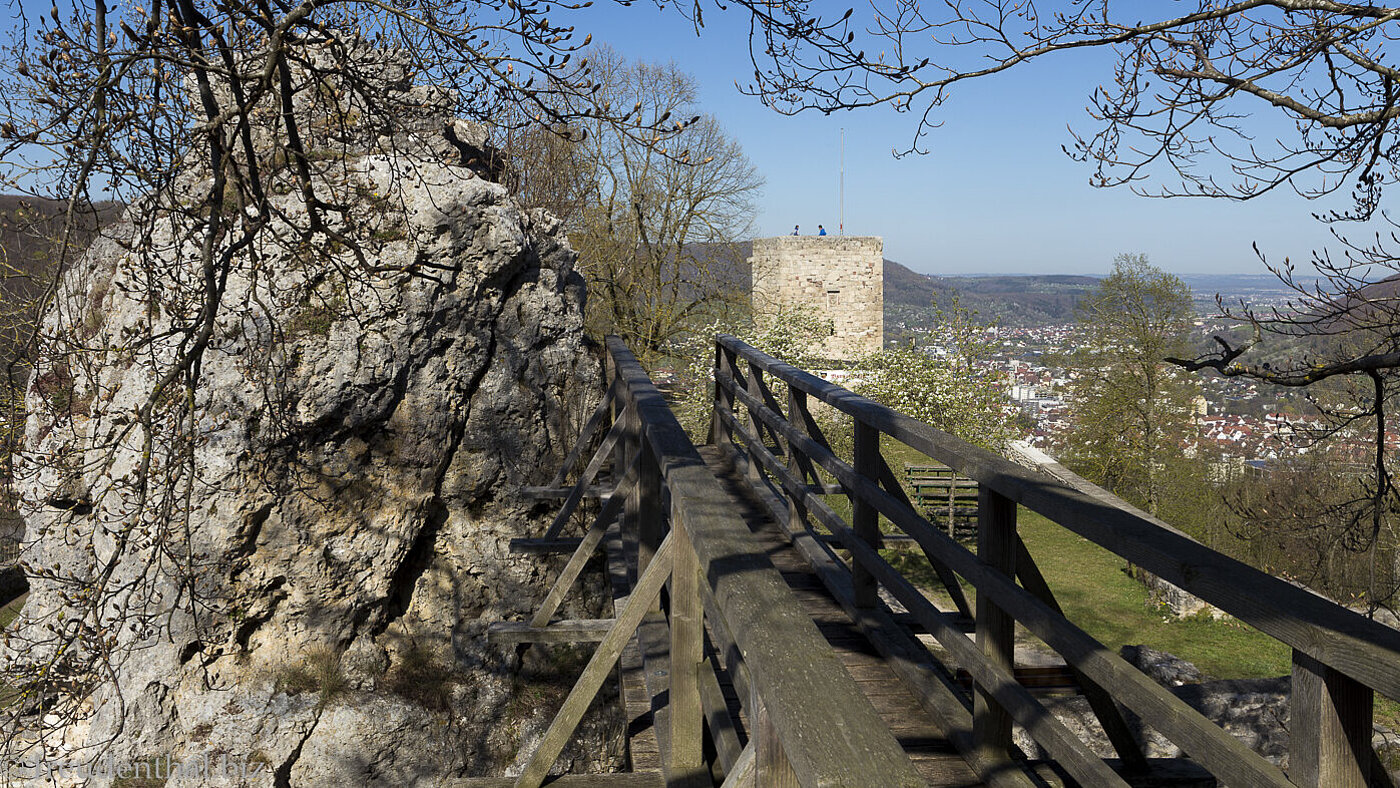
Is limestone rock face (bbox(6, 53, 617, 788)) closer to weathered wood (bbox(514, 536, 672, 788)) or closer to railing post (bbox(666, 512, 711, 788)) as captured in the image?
weathered wood (bbox(514, 536, 672, 788))

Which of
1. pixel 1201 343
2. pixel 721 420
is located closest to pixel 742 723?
pixel 721 420

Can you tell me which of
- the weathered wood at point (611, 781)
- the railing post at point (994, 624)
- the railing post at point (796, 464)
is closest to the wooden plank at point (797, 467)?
the railing post at point (796, 464)

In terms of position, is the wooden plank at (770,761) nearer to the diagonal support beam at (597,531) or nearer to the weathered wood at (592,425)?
the diagonal support beam at (597,531)

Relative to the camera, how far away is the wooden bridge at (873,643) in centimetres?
123

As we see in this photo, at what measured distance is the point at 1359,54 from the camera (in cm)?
448

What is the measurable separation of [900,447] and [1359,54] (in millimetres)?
19674

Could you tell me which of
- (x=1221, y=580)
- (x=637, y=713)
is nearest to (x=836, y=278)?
(x=637, y=713)

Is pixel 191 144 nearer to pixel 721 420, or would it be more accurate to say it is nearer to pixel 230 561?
pixel 230 561

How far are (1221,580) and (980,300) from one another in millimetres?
26072

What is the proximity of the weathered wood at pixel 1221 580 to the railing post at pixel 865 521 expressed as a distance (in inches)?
34.8

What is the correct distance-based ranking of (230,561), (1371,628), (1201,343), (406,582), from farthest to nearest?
(1201,343), (406,582), (230,561), (1371,628)

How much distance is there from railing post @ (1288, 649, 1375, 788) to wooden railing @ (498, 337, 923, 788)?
725mm

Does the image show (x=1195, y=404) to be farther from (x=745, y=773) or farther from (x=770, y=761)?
(x=770, y=761)

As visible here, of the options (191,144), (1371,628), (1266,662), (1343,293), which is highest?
(191,144)
